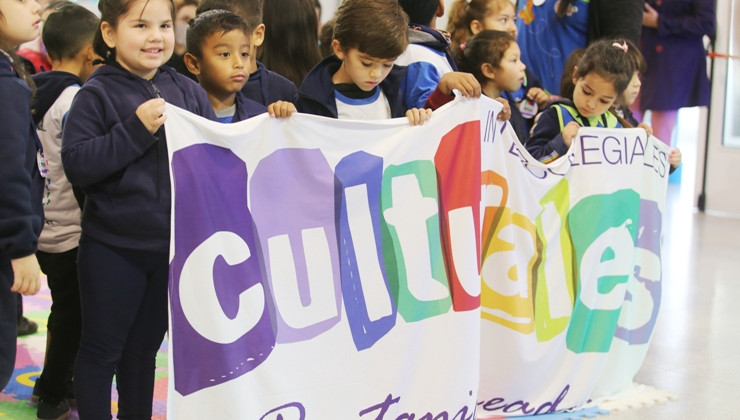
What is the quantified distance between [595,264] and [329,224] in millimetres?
1092

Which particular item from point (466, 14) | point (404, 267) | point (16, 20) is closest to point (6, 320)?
point (16, 20)

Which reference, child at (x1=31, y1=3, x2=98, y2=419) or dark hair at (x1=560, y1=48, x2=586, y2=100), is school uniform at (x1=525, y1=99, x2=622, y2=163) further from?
child at (x1=31, y1=3, x2=98, y2=419)

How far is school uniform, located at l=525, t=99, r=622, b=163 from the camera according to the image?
305 centimetres

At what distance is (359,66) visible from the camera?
2.46m

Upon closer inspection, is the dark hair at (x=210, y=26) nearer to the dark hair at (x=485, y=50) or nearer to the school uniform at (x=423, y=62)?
the school uniform at (x=423, y=62)

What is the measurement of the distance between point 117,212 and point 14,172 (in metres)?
0.27

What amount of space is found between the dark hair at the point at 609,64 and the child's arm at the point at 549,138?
0.19 meters

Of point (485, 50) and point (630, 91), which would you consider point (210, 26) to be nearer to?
point (485, 50)

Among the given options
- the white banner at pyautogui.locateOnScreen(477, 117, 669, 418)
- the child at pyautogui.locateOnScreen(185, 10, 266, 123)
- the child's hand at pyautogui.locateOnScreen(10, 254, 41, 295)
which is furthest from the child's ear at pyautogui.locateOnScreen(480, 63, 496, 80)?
the child's hand at pyautogui.locateOnScreen(10, 254, 41, 295)

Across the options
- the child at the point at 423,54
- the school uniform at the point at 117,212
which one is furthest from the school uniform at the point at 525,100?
the school uniform at the point at 117,212

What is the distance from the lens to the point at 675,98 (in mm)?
5984

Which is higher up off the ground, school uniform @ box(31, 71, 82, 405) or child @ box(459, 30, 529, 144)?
child @ box(459, 30, 529, 144)

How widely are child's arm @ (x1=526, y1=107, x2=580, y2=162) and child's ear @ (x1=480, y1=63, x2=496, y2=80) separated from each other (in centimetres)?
25

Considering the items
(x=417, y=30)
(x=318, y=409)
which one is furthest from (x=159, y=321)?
(x=417, y=30)
